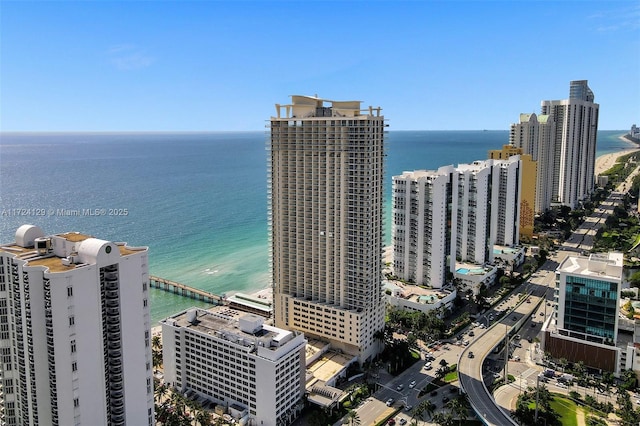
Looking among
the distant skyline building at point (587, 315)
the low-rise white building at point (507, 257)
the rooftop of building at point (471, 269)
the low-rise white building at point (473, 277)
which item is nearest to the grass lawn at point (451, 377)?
the distant skyline building at point (587, 315)

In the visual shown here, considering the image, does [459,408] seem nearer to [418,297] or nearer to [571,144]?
[418,297]

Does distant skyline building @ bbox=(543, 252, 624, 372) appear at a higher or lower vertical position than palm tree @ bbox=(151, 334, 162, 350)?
higher

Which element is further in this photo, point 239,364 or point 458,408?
point 239,364

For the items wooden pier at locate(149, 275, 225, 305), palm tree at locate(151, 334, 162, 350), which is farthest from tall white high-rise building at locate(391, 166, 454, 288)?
palm tree at locate(151, 334, 162, 350)

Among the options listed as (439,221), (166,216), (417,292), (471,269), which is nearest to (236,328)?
(417,292)

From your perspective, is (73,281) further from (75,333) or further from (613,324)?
(613,324)

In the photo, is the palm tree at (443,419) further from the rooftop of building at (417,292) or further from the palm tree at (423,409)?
the rooftop of building at (417,292)

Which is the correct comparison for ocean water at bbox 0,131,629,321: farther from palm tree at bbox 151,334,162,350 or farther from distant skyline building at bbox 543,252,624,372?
distant skyline building at bbox 543,252,624,372
